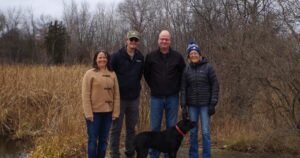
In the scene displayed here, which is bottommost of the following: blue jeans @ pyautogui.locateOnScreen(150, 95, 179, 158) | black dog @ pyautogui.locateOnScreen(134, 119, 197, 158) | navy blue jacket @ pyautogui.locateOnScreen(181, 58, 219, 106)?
black dog @ pyautogui.locateOnScreen(134, 119, 197, 158)

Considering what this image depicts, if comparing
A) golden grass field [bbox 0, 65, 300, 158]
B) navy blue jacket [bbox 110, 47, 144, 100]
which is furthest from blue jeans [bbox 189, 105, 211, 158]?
golden grass field [bbox 0, 65, 300, 158]

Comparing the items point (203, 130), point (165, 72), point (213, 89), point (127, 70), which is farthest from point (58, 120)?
point (213, 89)

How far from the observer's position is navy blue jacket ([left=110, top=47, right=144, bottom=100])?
6582mm

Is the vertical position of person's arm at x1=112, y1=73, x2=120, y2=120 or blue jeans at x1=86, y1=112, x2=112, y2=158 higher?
person's arm at x1=112, y1=73, x2=120, y2=120

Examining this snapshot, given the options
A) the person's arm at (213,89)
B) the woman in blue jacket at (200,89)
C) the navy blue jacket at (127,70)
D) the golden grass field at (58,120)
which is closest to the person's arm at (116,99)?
the navy blue jacket at (127,70)

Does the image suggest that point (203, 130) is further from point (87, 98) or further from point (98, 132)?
point (87, 98)

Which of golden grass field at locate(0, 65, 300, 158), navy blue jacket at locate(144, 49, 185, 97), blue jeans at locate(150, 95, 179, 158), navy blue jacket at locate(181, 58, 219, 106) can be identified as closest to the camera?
navy blue jacket at locate(181, 58, 219, 106)

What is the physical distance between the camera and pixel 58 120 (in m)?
10.3

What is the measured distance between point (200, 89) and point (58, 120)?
487 cm

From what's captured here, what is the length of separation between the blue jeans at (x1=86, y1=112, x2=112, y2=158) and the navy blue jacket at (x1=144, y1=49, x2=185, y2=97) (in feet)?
2.63

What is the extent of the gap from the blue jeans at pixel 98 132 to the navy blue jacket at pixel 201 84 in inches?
45.4

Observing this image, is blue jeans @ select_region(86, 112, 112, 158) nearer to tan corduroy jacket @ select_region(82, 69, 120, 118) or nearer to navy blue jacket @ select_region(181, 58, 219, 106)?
tan corduroy jacket @ select_region(82, 69, 120, 118)

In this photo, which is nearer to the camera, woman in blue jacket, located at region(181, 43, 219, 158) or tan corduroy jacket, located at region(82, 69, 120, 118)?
tan corduroy jacket, located at region(82, 69, 120, 118)

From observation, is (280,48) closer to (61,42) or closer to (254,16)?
(254,16)
